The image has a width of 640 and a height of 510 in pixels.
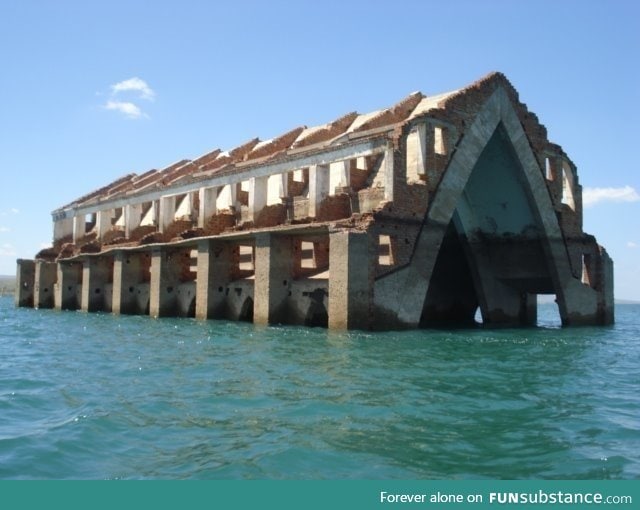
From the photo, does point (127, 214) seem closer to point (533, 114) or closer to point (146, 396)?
point (533, 114)

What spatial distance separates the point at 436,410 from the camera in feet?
29.0

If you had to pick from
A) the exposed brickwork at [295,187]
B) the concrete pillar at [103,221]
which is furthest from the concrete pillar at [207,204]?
the concrete pillar at [103,221]

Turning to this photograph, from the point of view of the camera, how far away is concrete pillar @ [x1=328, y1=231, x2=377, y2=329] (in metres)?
19.2

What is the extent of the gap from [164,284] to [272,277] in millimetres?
8848

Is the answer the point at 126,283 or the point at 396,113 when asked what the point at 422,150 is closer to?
the point at 396,113

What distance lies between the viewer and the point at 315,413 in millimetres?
8539

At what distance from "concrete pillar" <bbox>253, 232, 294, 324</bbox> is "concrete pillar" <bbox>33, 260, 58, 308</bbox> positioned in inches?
916

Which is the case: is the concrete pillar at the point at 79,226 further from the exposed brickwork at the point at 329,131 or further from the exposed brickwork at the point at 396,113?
the exposed brickwork at the point at 396,113

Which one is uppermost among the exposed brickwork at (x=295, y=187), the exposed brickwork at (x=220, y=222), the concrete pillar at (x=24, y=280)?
the exposed brickwork at (x=295, y=187)

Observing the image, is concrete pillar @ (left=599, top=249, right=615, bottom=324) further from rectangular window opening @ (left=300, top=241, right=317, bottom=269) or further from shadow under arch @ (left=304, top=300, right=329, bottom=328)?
shadow under arch @ (left=304, top=300, right=329, bottom=328)

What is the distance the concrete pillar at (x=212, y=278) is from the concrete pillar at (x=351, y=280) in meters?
8.04

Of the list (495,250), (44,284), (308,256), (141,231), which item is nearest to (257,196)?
(308,256)

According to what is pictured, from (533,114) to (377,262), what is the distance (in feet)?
41.0

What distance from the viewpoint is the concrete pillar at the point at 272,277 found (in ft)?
74.4
